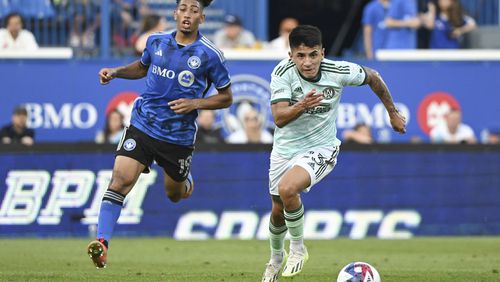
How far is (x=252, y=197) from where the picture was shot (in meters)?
18.3

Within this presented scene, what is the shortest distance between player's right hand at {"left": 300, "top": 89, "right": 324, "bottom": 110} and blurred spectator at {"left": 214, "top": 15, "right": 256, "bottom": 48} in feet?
35.1

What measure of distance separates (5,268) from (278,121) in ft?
12.3

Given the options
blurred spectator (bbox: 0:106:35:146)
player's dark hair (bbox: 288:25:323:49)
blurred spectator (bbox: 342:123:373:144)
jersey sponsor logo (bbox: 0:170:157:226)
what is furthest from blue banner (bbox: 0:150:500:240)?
player's dark hair (bbox: 288:25:323:49)

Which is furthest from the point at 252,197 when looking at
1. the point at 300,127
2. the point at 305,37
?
the point at 305,37

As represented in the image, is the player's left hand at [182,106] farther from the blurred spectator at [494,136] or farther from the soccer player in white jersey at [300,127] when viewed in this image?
the blurred spectator at [494,136]

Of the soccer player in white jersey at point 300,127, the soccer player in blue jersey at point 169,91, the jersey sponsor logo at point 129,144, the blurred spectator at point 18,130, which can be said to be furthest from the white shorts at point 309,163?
the blurred spectator at point 18,130

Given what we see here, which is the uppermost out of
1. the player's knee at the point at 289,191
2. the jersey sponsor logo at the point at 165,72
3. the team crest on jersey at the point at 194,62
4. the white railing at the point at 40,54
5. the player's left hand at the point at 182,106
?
the team crest on jersey at the point at 194,62

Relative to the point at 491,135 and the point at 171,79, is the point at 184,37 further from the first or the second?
the point at 491,135

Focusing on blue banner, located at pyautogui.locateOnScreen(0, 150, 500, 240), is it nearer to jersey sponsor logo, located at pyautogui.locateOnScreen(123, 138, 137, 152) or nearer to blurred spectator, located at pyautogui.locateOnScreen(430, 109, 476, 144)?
blurred spectator, located at pyautogui.locateOnScreen(430, 109, 476, 144)

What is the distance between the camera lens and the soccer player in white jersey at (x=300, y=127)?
10.6 m

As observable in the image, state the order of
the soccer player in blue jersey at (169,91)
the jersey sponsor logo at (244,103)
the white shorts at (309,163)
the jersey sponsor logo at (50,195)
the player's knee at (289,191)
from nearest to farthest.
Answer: the player's knee at (289,191), the white shorts at (309,163), the soccer player in blue jersey at (169,91), the jersey sponsor logo at (50,195), the jersey sponsor logo at (244,103)

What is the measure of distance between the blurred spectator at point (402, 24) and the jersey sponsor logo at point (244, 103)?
274 cm

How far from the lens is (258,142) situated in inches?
741

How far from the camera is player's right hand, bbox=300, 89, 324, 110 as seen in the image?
33.5 feet
